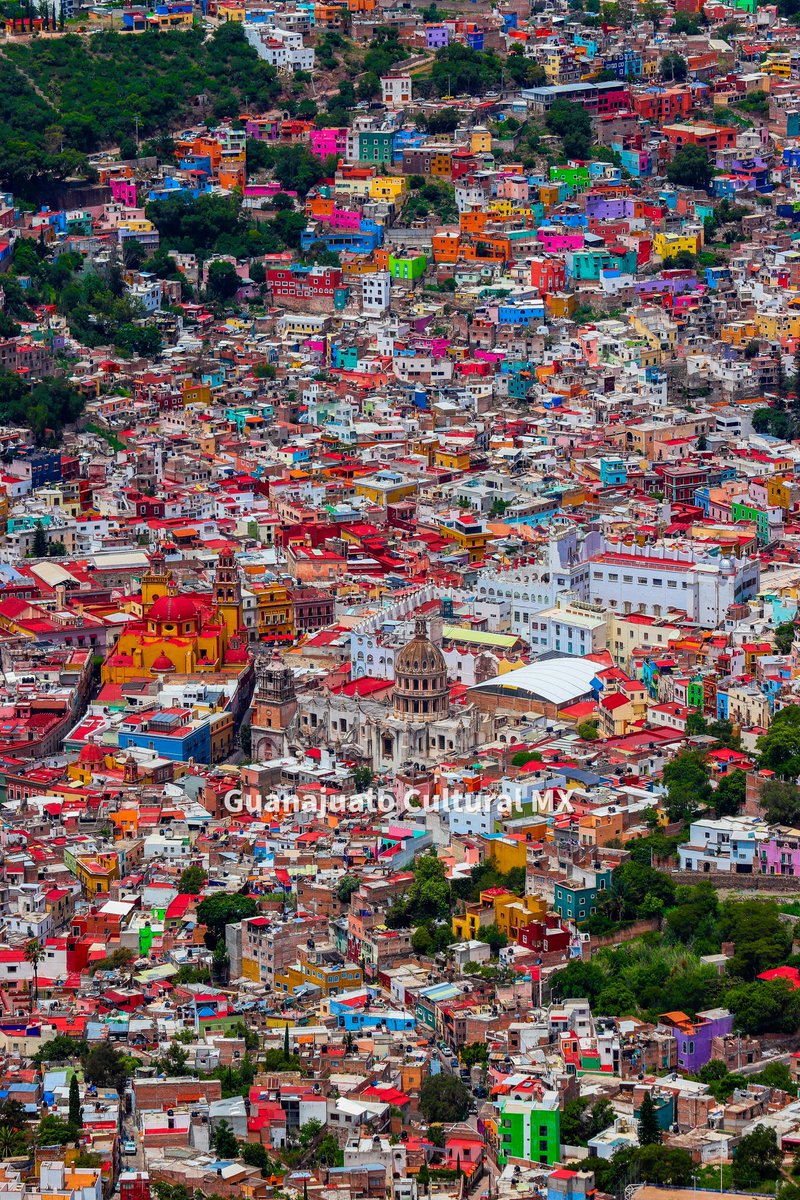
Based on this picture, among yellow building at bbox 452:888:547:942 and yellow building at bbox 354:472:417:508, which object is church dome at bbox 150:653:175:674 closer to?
yellow building at bbox 354:472:417:508

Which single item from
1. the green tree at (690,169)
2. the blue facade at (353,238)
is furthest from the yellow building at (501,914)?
the green tree at (690,169)

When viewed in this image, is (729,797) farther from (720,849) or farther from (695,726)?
(695,726)

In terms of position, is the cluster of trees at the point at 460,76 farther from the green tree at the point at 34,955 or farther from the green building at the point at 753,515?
the green tree at the point at 34,955

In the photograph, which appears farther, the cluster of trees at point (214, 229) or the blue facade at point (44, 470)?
the cluster of trees at point (214, 229)

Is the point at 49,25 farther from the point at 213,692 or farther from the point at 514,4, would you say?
the point at 213,692

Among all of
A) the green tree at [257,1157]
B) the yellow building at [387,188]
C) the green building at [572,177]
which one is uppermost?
the green building at [572,177]

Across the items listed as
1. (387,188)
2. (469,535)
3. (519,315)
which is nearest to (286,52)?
(387,188)

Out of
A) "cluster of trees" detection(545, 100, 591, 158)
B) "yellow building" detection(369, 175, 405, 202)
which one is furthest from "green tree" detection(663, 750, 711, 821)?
"cluster of trees" detection(545, 100, 591, 158)
